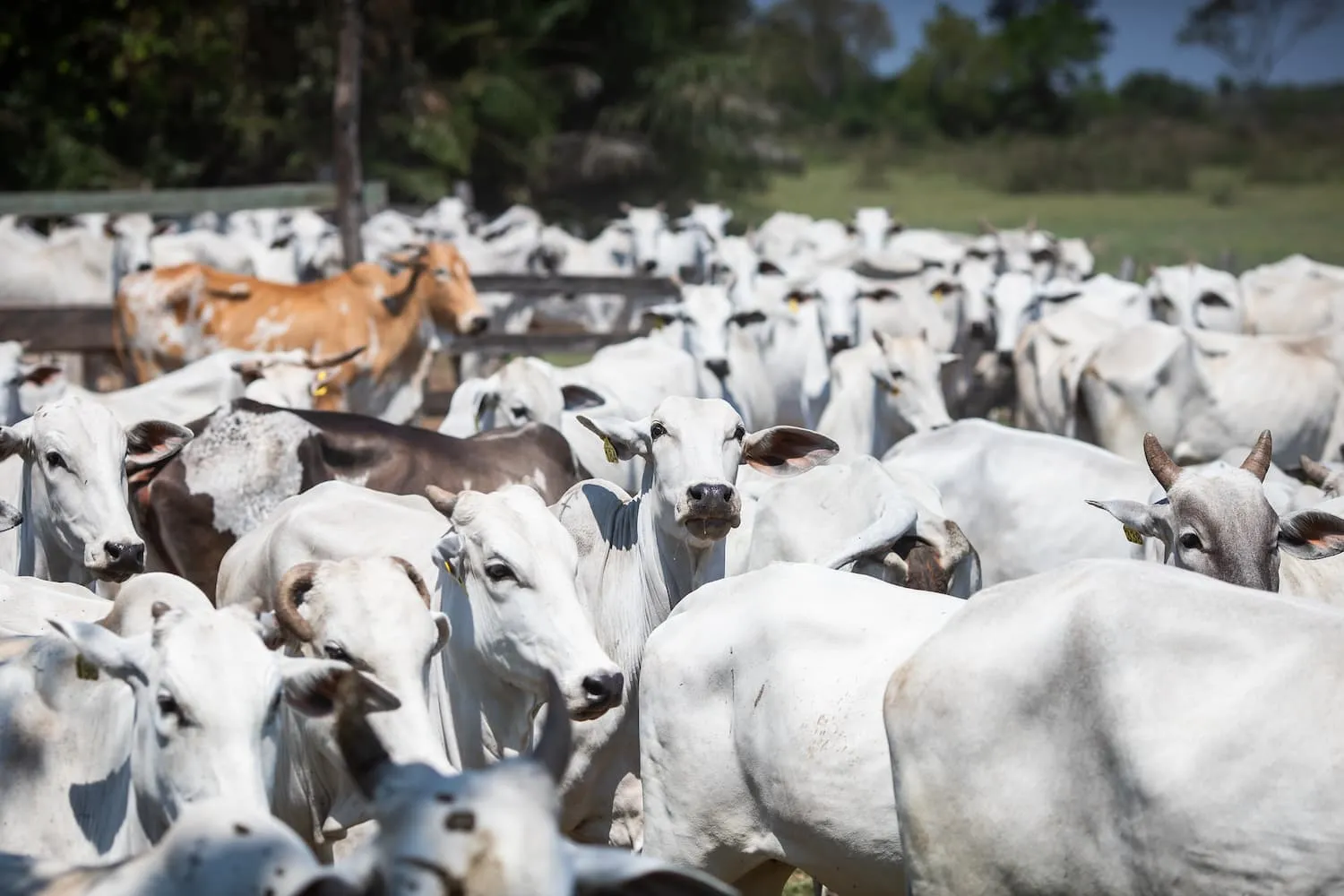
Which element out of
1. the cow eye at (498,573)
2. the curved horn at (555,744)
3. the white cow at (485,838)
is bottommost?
the cow eye at (498,573)

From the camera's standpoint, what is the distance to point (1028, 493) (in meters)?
8.05

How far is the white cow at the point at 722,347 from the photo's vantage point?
11.4m

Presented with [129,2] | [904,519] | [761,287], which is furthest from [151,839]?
[129,2]

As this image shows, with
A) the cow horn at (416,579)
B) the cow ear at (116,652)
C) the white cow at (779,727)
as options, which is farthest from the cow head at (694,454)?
the cow ear at (116,652)

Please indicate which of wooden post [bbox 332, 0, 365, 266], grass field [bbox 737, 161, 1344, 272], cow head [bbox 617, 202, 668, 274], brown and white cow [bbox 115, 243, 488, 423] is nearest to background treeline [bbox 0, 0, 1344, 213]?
grass field [bbox 737, 161, 1344, 272]

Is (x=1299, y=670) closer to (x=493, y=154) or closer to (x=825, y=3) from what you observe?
(x=493, y=154)

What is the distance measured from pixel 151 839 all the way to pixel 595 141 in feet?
86.7

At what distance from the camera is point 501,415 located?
928cm

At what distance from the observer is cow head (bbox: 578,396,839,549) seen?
548 cm

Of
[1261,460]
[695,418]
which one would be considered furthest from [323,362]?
[1261,460]

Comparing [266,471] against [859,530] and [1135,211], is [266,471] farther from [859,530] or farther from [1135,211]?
[1135,211]

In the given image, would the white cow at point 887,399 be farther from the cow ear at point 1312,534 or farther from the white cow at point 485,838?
the white cow at point 485,838

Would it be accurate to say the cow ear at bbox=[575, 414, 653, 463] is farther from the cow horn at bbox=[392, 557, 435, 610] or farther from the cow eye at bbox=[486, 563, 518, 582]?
the cow horn at bbox=[392, 557, 435, 610]

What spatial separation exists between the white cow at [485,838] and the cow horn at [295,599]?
1.14 m
